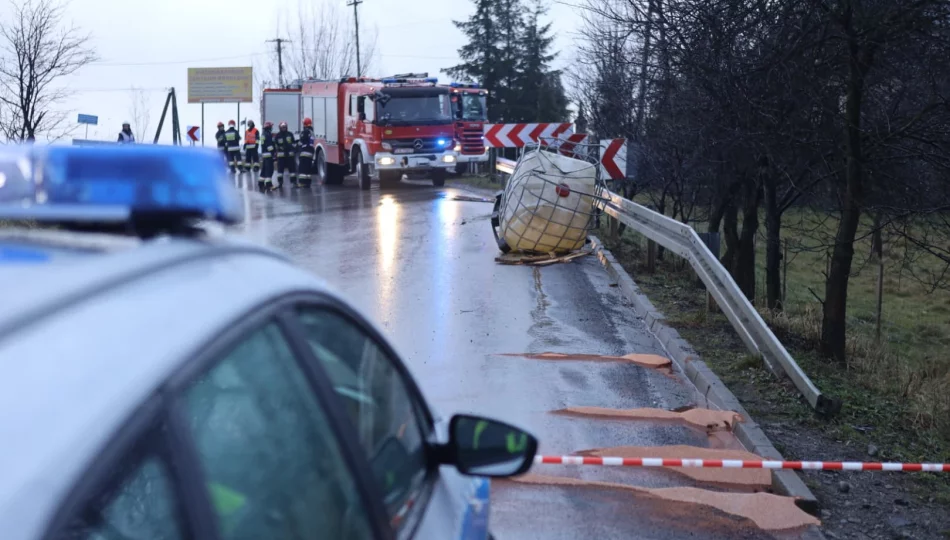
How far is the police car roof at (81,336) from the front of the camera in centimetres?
115

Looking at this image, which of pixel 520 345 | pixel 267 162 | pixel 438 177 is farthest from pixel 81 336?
pixel 267 162

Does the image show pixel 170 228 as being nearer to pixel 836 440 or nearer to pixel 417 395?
pixel 417 395

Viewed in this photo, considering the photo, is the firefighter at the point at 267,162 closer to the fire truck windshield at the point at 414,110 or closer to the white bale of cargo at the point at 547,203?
the fire truck windshield at the point at 414,110

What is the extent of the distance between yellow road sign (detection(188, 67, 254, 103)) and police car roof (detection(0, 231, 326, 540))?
90564 millimetres

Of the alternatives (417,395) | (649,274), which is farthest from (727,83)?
(417,395)

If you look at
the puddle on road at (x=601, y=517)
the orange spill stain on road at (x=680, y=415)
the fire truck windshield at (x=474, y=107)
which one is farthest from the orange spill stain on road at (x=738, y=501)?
the fire truck windshield at (x=474, y=107)

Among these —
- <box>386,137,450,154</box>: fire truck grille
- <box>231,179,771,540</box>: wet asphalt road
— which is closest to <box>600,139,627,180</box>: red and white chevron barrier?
<box>231,179,771,540</box>: wet asphalt road

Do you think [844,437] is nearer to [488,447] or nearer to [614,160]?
[488,447]

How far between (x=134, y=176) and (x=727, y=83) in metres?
9.41

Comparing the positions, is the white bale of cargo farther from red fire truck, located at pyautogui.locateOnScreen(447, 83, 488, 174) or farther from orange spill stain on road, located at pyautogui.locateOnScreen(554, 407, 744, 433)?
red fire truck, located at pyautogui.locateOnScreen(447, 83, 488, 174)

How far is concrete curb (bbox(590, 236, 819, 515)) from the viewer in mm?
5696

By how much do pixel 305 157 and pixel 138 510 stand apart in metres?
30.3

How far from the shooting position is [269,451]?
1804 mm

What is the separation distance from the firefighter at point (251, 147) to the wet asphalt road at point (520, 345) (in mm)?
14182
